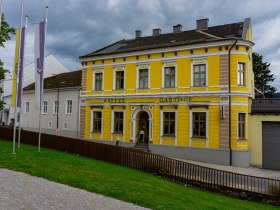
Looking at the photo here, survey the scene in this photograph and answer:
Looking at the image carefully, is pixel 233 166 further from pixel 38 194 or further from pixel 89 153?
pixel 38 194

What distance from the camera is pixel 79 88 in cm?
3225

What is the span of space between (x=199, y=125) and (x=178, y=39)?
8.38m

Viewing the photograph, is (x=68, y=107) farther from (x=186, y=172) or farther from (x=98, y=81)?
(x=186, y=172)

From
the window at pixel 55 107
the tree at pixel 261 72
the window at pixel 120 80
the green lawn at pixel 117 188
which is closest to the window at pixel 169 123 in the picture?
the window at pixel 120 80

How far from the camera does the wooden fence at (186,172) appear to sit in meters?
13.4

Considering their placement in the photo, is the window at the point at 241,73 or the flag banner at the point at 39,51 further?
the window at the point at 241,73

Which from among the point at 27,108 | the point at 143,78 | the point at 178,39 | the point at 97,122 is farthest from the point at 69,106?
the point at 178,39

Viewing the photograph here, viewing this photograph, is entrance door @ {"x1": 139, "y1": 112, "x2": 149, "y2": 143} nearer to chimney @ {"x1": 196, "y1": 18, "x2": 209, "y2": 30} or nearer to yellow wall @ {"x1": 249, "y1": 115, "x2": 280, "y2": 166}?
yellow wall @ {"x1": 249, "y1": 115, "x2": 280, "y2": 166}

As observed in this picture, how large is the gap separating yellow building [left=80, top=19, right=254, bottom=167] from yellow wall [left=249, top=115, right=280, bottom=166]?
66cm

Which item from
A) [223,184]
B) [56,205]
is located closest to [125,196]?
[56,205]

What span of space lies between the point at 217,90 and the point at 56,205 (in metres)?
17.9

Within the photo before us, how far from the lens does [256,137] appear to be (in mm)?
22734

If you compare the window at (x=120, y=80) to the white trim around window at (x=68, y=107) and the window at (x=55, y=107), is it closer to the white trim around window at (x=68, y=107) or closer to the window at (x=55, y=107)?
the white trim around window at (x=68, y=107)

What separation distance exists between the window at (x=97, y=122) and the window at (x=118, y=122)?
1.79 metres
